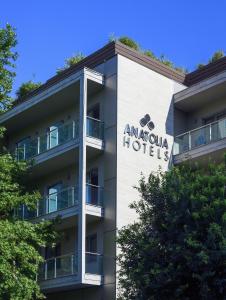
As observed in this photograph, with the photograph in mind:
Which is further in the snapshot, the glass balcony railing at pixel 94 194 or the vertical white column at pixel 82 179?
the glass balcony railing at pixel 94 194

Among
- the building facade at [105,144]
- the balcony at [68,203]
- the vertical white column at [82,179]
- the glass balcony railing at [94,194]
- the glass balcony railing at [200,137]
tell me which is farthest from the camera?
the glass balcony railing at [200,137]

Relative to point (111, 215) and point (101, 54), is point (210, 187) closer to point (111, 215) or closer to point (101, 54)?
point (111, 215)

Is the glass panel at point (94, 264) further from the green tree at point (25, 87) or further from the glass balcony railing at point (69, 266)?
the green tree at point (25, 87)

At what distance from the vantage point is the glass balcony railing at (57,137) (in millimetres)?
28594

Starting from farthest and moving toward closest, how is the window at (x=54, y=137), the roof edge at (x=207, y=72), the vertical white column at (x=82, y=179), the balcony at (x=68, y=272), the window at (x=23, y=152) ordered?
the window at (x=23, y=152) → the roof edge at (x=207, y=72) → the window at (x=54, y=137) → the balcony at (x=68, y=272) → the vertical white column at (x=82, y=179)

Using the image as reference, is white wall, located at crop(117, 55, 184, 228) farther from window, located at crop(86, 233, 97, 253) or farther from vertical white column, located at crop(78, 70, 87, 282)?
window, located at crop(86, 233, 97, 253)

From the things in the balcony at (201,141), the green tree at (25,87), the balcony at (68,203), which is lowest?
the balcony at (68,203)

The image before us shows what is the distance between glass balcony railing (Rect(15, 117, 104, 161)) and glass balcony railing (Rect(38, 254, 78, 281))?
519 centimetres

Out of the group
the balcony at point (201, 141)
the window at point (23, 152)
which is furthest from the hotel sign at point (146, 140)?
the window at point (23, 152)

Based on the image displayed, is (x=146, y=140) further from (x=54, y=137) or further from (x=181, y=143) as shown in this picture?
(x=54, y=137)

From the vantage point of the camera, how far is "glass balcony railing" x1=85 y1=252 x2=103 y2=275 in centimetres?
2664

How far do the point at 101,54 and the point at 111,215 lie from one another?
7.88 metres

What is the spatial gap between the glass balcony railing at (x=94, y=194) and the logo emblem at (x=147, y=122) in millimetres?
3734

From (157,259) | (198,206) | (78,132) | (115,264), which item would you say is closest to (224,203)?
(198,206)
